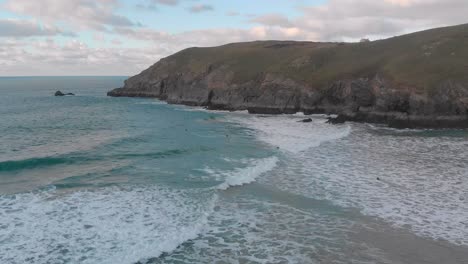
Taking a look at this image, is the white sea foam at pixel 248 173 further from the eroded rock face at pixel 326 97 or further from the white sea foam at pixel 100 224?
the eroded rock face at pixel 326 97

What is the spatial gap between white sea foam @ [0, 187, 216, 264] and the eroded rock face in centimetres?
3986

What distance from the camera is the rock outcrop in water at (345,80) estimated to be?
56031 millimetres

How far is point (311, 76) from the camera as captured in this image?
77.5 metres

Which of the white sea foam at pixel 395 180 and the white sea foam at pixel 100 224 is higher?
the white sea foam at pixel 395 180

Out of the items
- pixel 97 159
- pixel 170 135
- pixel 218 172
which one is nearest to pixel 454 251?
pixel 218 172

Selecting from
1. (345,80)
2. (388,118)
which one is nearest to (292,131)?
(388,118)

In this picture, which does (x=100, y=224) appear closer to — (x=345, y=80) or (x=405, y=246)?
(x=405, y=246)

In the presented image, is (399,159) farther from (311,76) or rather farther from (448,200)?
(311,76)

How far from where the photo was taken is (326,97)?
70375 mm

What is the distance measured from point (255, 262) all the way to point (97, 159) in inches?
876

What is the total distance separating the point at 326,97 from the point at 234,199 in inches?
1989

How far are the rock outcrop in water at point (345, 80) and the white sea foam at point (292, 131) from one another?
6.42m

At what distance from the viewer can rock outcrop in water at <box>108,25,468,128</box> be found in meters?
56.0

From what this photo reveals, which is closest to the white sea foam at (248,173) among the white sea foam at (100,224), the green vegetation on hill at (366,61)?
the white sea foam at (100,224)
